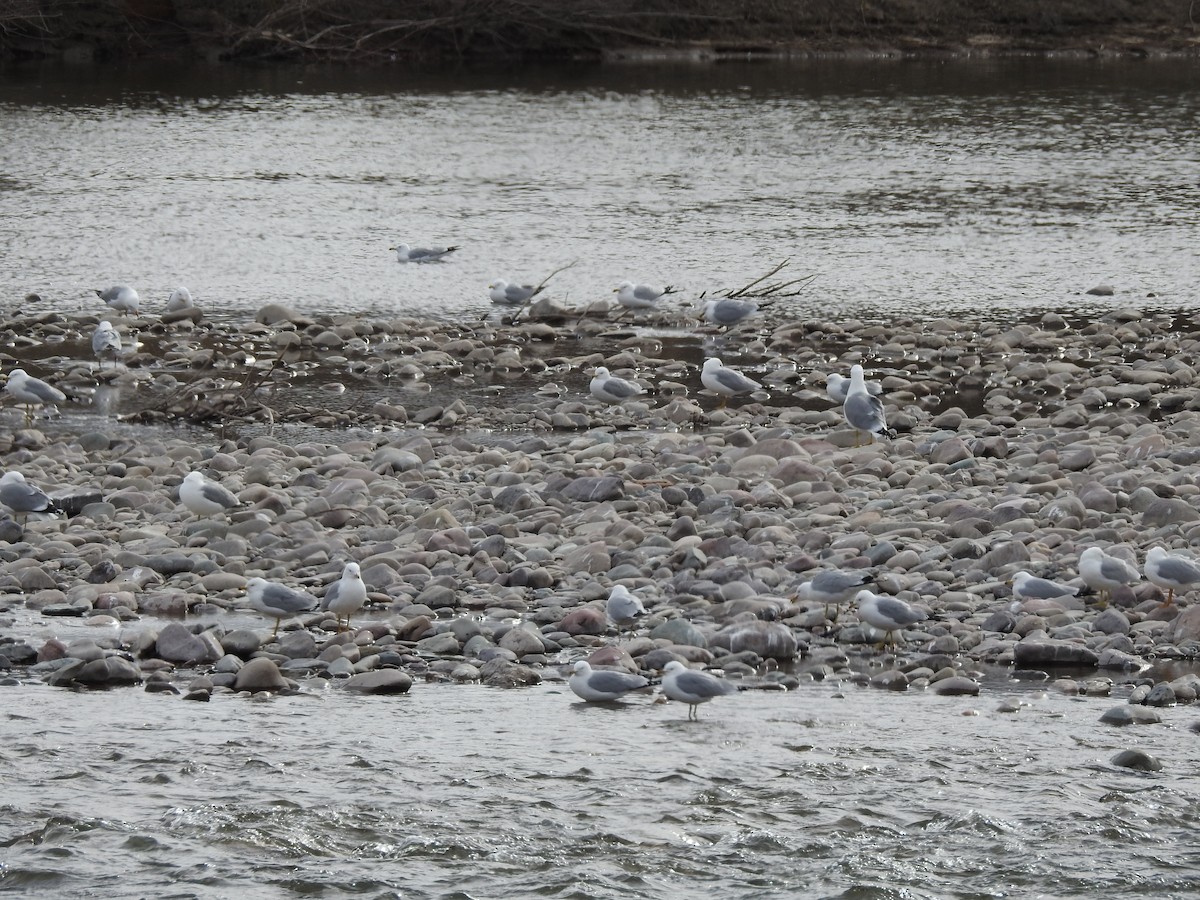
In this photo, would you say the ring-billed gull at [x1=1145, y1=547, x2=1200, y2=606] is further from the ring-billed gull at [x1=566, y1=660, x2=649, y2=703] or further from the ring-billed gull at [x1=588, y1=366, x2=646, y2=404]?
the ring-billed gull at [x1=588, y1=366, x2=646, y2=404]

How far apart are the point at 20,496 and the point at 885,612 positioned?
18.2 ft

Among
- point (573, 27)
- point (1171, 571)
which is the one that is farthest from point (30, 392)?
point (573, 27)

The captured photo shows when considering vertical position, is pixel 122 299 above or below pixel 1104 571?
above

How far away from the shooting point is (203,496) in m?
10.5

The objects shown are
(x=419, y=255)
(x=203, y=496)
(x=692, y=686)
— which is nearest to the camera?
(x=692, y=686)

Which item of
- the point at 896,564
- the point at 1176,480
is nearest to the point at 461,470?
the point at 896,564

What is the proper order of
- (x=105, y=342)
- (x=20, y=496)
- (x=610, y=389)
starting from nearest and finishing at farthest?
(x=20, y=496)
(x=610, y=389)
(x=105, y=342)

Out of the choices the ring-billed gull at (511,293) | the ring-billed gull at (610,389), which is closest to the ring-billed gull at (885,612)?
the ring-billed gull at (610,389)

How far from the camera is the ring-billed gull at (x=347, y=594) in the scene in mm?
8609

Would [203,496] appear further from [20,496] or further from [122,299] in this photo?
[122,299]

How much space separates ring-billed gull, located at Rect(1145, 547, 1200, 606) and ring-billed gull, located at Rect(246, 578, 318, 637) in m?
4.49

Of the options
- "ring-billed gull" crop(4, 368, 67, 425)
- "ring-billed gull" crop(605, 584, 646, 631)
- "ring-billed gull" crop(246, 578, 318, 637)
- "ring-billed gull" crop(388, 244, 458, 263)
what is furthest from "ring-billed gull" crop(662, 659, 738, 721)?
"ring-billed gull" crop(388, 244, 458, 263)

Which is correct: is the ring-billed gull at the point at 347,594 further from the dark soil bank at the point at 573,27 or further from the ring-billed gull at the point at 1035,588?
the dark soil bank at the point at 573,27

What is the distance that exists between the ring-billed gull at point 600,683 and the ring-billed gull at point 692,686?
0.18 m
